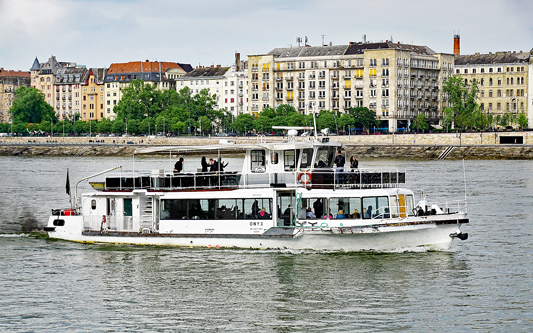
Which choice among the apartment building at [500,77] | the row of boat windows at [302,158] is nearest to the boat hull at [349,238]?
the row of boat windows at [302,158]

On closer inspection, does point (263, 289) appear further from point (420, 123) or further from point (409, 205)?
point (420, 123)

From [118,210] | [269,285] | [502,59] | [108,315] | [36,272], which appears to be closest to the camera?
[108,315]

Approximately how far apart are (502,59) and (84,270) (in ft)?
546

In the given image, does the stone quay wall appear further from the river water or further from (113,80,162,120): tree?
the river water

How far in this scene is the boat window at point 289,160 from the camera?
34156 millimetres

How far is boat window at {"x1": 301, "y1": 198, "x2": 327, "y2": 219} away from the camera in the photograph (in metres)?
32.6

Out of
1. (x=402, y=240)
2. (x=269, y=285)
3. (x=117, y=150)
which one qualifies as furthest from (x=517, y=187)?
(x=117, y=150)

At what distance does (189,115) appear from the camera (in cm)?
16900

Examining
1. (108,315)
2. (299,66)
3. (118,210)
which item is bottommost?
(108,315)

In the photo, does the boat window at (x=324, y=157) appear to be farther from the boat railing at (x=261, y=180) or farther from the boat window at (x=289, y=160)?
the boat window at (x=289, y=160)

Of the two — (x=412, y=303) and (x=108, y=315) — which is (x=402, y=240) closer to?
(x=412, y=303)

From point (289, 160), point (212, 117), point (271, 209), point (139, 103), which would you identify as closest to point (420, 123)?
point (212, 117)

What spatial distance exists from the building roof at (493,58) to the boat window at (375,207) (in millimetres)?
157718

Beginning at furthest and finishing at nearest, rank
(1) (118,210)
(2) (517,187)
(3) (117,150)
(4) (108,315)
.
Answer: (3) (117,150) < (2) (517,187) < (1) (118,210) < (4) (108,315)
